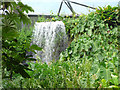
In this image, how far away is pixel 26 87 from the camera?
1923 millimetres

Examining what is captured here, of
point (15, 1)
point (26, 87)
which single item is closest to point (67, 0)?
point (26, 87)

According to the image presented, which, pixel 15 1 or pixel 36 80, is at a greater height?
pixel 15 1

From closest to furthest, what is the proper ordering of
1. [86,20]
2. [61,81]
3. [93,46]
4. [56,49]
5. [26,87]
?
[26,87] → [61,81] → [93,46] → [86,20] → [56,49]

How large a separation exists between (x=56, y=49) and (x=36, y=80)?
2.81m

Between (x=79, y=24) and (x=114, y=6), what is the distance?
1.08 m

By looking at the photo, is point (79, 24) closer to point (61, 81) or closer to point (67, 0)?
point (67, 0)

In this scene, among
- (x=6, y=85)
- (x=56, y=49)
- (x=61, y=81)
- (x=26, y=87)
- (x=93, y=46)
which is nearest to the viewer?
(x=6, y=85)


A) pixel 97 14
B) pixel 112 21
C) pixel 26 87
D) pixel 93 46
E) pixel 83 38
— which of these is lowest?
pixel 26 87

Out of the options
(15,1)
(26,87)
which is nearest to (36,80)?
(26,87)

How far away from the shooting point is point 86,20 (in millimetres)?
4160

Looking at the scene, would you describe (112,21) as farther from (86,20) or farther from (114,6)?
(86,20)

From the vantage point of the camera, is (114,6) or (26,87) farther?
(114,6)

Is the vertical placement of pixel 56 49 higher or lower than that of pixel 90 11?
lower

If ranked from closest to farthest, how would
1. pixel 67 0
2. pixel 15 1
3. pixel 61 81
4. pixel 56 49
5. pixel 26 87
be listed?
pixel 15 1 → pixel 26 87 → pixel 61 81 → pixel 67 0 → pixel 56 49
